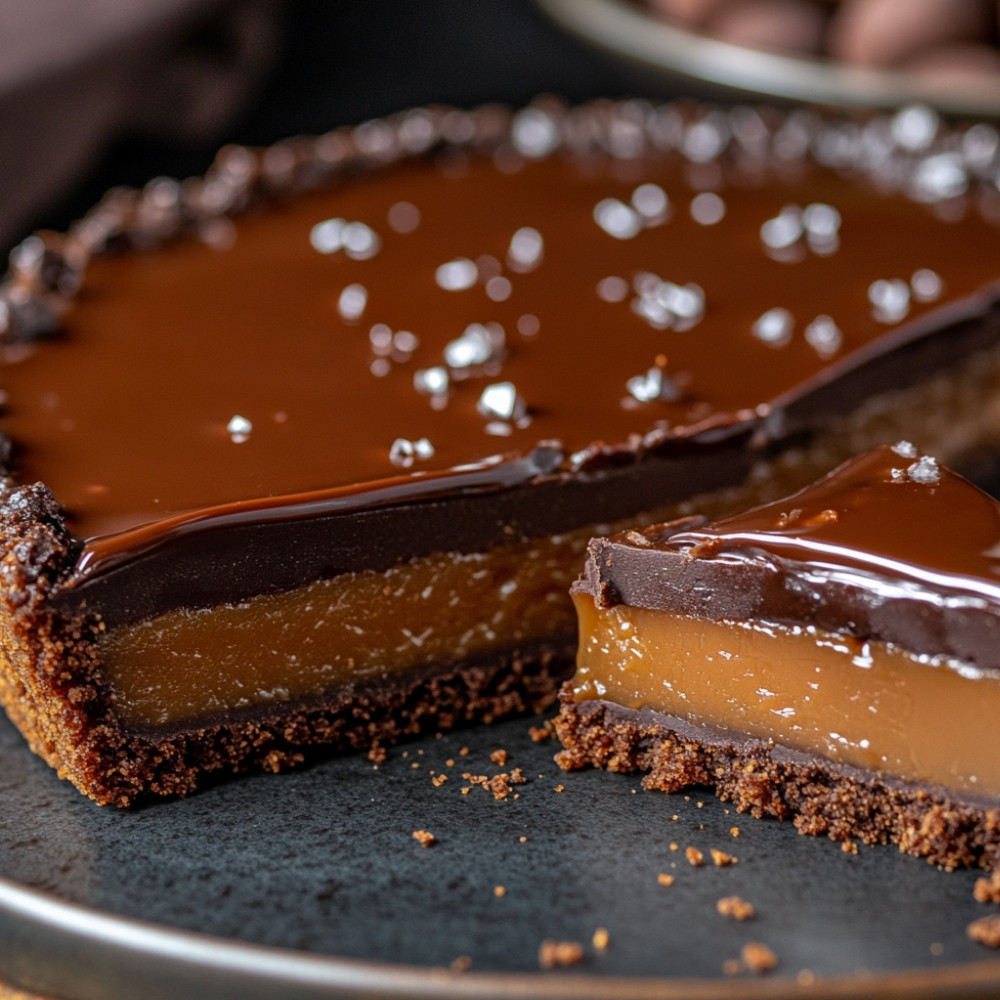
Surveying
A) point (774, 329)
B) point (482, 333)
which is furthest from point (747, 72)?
point (482, 333)

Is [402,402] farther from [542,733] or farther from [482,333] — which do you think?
[542,733]

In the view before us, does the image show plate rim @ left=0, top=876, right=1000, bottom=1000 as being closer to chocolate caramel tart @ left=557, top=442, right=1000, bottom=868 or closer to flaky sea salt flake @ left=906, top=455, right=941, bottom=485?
chocolate caramel tart @ left=557, top=442, right=1000, bottom=868

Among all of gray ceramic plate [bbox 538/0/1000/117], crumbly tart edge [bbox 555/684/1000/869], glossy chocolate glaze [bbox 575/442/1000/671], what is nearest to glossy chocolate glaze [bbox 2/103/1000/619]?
gray ceramic plate [bbox 538/0/1000/117]

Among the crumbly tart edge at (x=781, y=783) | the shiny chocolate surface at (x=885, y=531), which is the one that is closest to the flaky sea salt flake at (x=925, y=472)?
the shiny chocolate surface at (x=885, y=531)

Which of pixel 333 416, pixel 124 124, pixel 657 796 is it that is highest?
pixel 124 124

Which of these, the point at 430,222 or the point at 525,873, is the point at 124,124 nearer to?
the point at 430,222

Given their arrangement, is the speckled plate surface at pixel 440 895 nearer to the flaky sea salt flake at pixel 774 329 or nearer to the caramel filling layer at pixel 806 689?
the caramel filling layer at pixel 806 689

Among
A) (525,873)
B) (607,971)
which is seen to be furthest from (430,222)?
(607,971)
